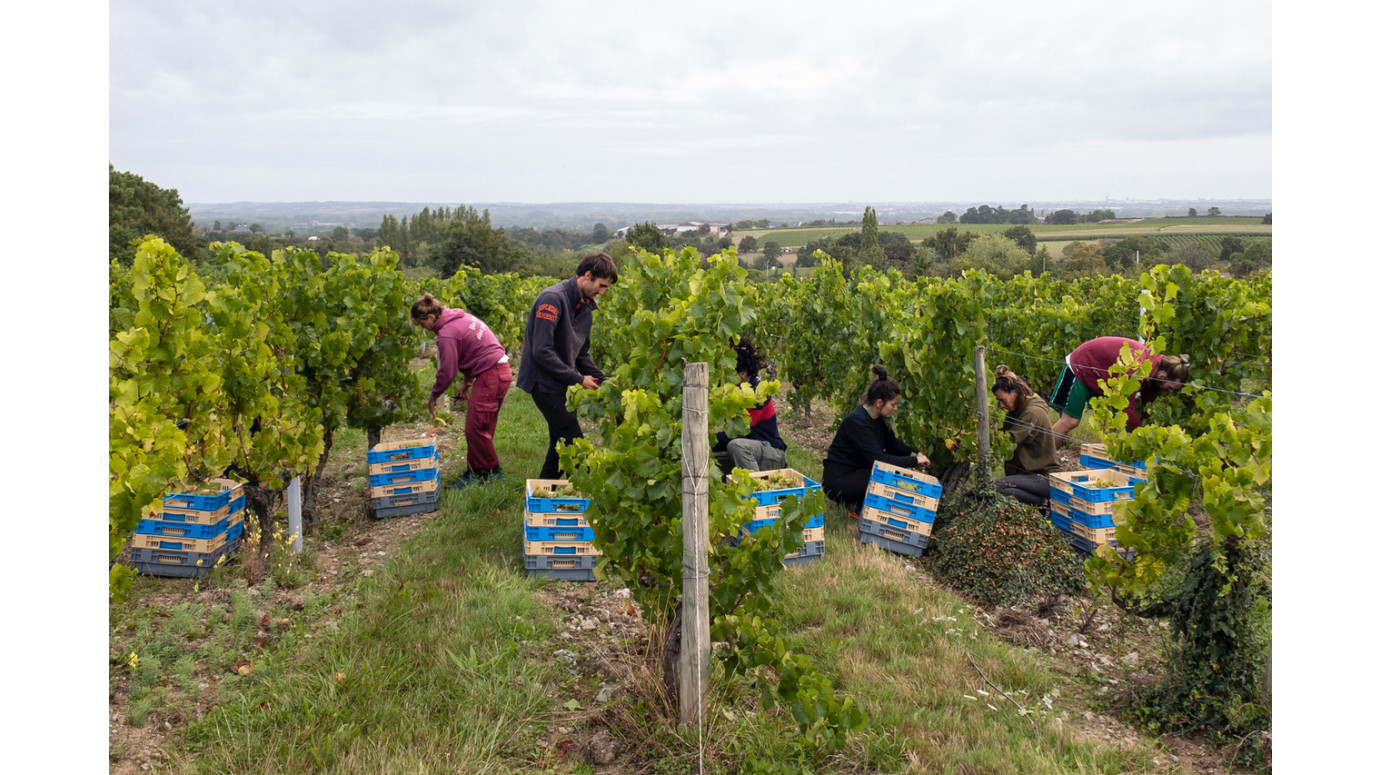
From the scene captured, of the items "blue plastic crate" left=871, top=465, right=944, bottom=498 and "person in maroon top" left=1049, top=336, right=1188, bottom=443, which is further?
"person in maroon top" left=1049, top=336, right=1188, bottom=443

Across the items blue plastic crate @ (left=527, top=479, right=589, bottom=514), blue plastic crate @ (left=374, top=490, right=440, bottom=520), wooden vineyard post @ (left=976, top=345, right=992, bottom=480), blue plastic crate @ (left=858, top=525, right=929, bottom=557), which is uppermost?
wooden vineyard post @ (left=976, top=345, right=992, bottom=480)

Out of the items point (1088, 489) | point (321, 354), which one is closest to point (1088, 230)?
point (1088, 489)

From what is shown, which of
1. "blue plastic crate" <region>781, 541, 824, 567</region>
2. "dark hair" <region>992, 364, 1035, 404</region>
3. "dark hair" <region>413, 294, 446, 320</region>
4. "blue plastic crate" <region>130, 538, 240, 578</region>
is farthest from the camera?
"dark hair" <region>413, 294, 446, 320</region>

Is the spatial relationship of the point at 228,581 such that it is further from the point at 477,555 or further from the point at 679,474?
the point at 679,474

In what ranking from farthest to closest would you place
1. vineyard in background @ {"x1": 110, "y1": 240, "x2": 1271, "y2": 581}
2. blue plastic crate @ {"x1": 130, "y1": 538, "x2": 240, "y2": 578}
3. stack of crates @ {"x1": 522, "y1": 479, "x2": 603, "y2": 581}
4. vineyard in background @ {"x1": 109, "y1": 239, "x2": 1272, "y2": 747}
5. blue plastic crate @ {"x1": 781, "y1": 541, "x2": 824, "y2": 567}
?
blue plastic crate @ {"x1": 781, "y1": 541, "x2": 824, "y2": 567} → blue plastic crate @ {"x1": 130, "y1": 538, "x2": 240, "y2": 578} → stack of crates @ {"x1": 522, "y1": 479, "x2": 603, "y2": 581} → vineyard in background @ {"x1": 110, "y1": 240, "x2": 1271, "y2": 581} → vineyard in background @ {"x1": 109, "y1": 239, "x2": 1272, "y2": 747}

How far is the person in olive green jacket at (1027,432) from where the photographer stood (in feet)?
18.9

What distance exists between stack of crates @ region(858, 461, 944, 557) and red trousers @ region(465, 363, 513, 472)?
117 inches

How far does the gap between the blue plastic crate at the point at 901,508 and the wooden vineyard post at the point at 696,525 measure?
256 cm

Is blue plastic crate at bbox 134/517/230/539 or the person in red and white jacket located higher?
the person in red and white jacket

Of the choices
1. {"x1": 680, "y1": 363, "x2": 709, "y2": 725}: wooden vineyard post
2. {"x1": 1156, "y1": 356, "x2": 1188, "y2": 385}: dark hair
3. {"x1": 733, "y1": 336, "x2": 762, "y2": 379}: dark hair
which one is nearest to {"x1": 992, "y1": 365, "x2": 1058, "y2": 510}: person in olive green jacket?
{"x1": 1156, "y1": 356, "x2": 1188, "y2": 385}: dark hair

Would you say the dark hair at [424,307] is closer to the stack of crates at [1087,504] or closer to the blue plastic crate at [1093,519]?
the stack of crates at [1087,504]

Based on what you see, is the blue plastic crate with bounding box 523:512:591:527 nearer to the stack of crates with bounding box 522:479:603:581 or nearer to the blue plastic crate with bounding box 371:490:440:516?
the stack of crates with bounding box 522:479:603:581

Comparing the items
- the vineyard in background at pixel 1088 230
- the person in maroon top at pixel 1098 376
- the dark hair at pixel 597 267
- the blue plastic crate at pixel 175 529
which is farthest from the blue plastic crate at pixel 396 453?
the vineyard in background at pixel 1088 230

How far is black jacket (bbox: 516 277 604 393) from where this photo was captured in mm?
5684
